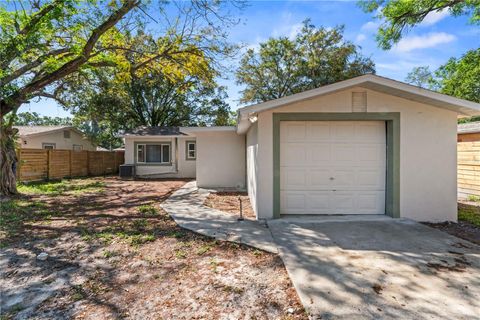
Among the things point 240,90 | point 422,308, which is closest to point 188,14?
point 422,308

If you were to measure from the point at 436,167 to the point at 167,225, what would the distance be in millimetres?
6045

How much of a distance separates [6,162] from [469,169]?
51.5ft

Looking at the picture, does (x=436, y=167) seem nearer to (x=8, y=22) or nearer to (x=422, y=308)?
(x=422, y=308)

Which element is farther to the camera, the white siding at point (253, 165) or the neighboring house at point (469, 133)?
the neighboring house at point (469, 133)

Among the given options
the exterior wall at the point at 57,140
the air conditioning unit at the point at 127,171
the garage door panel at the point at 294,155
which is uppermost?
the exterior wall at the point at 57,140

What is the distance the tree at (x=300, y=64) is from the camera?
791 inches

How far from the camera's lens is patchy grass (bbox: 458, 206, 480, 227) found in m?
5.87

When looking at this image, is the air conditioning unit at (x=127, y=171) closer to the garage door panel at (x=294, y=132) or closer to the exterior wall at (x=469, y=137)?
the garage door panel at (x=294, y=132)

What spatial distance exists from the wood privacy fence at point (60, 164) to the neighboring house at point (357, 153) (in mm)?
10383

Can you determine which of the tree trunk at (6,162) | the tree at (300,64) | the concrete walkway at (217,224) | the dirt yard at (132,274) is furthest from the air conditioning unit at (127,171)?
the tree at (300,64)

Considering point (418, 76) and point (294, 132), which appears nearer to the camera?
point (294, 132)

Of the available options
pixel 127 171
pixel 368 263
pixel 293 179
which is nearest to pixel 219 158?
pixel 293 179

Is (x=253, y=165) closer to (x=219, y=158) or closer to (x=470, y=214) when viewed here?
(x=219, y=158)

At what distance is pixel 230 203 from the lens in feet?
25.8
